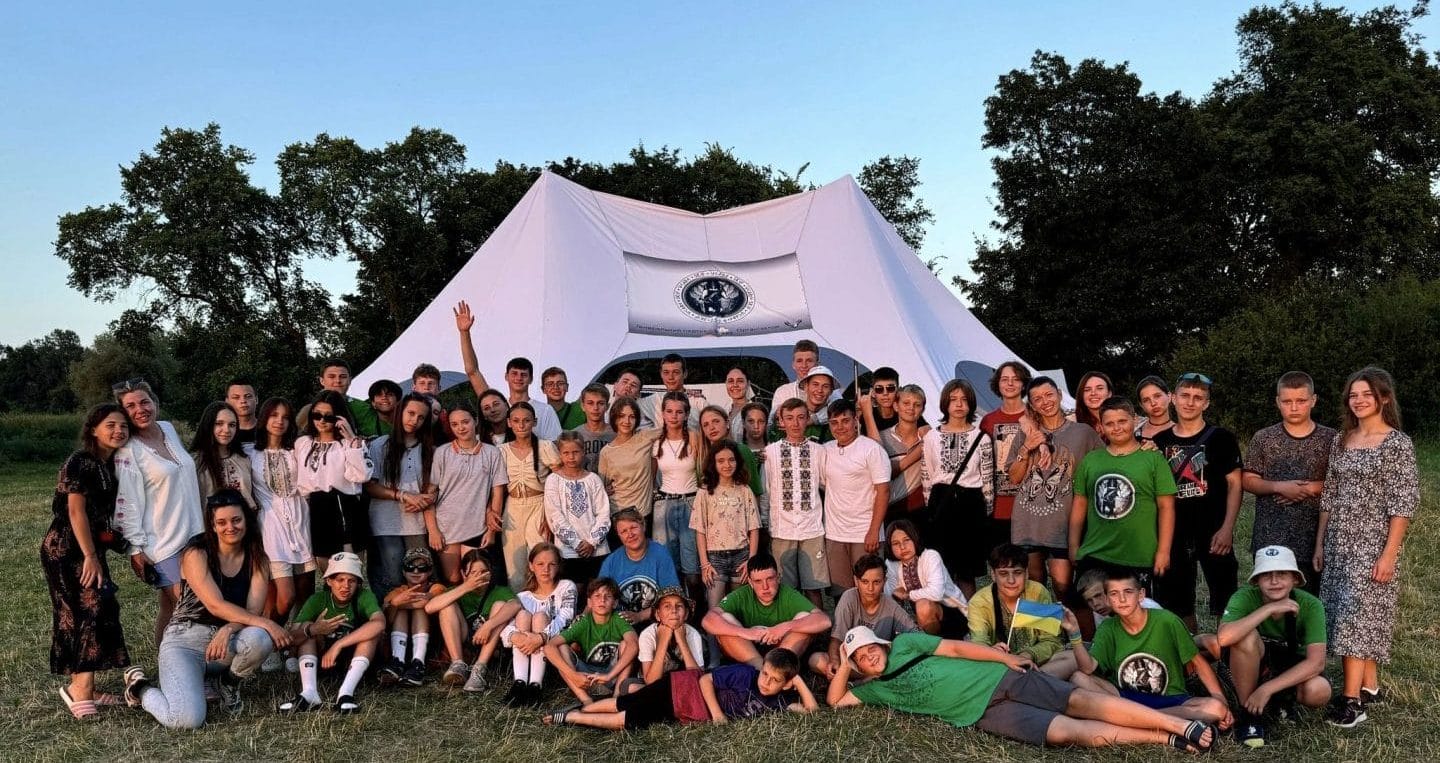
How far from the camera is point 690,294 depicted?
8.74m

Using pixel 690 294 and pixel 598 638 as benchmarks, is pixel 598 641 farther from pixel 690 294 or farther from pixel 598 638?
pixel 690 294

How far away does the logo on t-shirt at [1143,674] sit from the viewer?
138 inches

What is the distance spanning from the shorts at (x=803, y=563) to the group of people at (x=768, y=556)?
0.01 meters

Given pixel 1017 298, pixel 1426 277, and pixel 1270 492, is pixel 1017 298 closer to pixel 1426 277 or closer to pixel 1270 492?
pixel 1426 277

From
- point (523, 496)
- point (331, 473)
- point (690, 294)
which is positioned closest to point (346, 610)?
point (331, 473)

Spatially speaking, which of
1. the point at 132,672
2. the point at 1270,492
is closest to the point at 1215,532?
the point at 1270,492

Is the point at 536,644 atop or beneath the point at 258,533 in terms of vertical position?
beneath

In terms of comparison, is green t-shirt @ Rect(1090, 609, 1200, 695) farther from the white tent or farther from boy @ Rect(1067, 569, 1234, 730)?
the white tent

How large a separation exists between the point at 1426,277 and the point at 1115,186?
22.6 feet

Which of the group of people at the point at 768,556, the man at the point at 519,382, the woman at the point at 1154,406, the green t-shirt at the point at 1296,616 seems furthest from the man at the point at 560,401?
the green t-shirt at the point at 1296,616

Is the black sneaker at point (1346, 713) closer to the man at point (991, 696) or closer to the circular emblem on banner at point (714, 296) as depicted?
the man at point (991, 696)

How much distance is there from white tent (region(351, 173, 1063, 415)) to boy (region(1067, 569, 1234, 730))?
4246 millimetres

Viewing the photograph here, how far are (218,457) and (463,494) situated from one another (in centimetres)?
109

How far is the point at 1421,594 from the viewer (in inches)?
215
